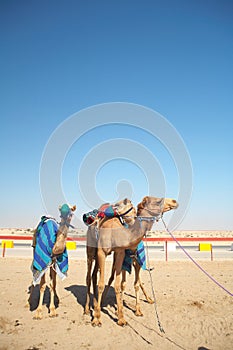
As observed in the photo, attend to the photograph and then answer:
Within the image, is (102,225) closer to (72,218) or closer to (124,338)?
(72,218)

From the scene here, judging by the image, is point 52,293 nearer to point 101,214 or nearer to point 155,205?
point 101,214

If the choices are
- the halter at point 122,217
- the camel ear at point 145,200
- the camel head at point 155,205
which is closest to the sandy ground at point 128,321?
the halter at point 122,217

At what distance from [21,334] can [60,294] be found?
319cm

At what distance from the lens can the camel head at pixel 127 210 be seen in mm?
6247

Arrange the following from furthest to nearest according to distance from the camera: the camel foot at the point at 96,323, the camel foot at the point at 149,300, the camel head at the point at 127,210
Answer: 1. the camel foot at the point at 149,300
2. the camel head at the point at 127,210
3. the camel foot at the point at 96,323

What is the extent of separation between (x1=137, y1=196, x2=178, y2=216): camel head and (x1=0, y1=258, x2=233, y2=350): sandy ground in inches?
102

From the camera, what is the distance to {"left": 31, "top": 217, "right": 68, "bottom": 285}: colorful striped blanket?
6.38 metres

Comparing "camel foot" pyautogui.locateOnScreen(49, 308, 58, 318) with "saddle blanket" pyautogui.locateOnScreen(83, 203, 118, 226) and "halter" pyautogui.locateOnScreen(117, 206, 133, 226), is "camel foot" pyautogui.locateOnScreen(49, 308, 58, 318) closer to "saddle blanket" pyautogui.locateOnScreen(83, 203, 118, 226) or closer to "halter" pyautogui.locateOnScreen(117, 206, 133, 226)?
"saddle blanket" pyautogui.locateOnScreen(83, 203, 118, 226)

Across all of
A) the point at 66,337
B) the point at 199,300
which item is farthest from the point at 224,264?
the point at 66,337

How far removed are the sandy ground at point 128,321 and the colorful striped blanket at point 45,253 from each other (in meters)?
1.09

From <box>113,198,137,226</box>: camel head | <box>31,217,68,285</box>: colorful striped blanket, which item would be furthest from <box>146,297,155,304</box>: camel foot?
<box>113,198,137,226</box>: camel head

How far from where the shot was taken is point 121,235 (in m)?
6.16

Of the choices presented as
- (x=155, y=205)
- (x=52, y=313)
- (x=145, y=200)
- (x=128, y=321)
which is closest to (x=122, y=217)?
(x=145, y=200)

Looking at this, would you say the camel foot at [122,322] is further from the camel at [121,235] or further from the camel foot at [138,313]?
the camel foot at [138,313]
